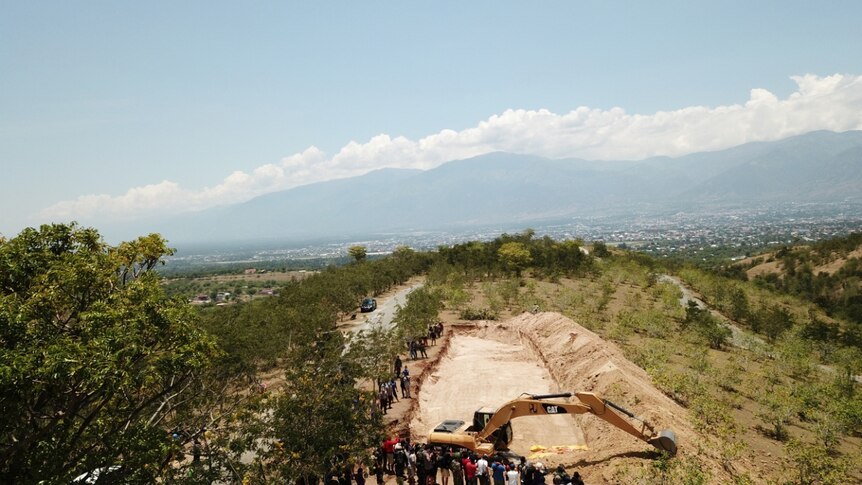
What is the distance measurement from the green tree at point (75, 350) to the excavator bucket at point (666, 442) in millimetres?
14225

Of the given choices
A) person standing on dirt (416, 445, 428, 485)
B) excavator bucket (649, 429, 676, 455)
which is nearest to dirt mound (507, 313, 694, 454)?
excavator bucket (649, 429, 676, 455)

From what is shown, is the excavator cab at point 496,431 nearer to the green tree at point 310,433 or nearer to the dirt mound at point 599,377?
the dirt mound at point 599,377

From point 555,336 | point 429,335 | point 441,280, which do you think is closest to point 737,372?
point 555,336

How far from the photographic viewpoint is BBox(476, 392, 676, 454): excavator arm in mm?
15742

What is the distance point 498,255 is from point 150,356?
70.4 metres

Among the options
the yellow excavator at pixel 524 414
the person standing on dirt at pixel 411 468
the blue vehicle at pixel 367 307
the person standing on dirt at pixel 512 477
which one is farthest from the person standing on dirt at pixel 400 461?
the blue vehicle at pixel 367 307

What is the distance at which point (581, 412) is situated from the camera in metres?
16.9

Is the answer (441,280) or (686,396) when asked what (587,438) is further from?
(441,280)

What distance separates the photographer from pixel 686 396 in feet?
80.5

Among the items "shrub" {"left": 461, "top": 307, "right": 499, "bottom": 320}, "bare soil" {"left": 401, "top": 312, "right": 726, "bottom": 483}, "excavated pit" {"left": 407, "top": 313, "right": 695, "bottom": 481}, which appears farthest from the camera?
"shrub" {"left": 461, "top": 307, "right": 499, "bottom": 320}

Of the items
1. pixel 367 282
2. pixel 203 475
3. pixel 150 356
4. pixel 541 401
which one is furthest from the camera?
pixel 367 282

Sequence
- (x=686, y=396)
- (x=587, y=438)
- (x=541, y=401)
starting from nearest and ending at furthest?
1. (x=541, y=401)
2. (x=587, y=438)
3. (x=686, y=396)

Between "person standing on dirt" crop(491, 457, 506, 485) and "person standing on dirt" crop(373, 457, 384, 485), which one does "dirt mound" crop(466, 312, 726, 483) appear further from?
"person standing on dirt" crop(373, 457, 384, 485)

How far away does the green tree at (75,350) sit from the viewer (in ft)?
30.6
